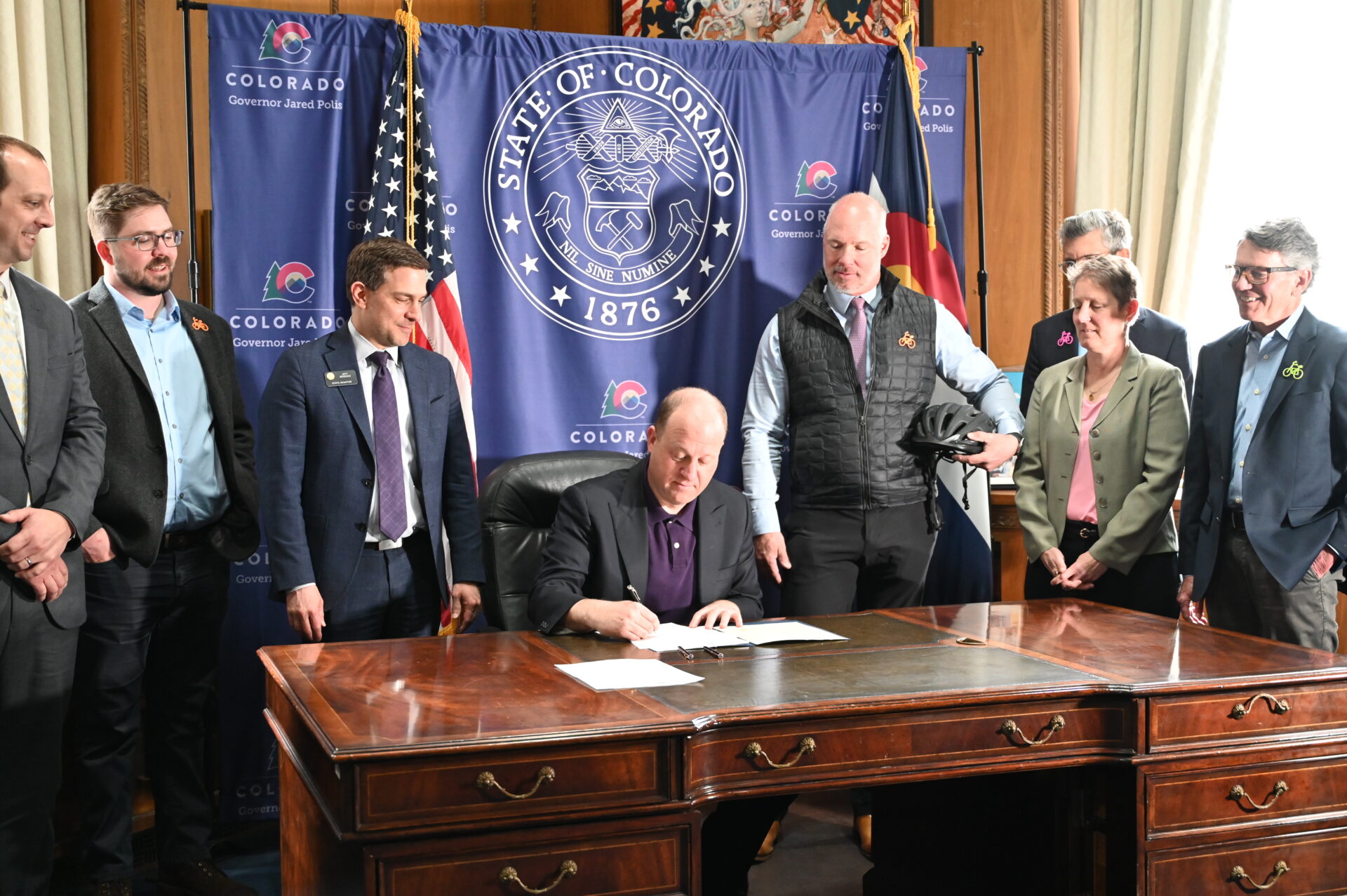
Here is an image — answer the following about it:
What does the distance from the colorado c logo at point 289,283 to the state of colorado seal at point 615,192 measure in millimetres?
624

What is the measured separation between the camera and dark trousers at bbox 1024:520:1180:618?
3.19m

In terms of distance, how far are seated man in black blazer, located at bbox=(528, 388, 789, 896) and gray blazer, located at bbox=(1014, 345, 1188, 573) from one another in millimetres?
981

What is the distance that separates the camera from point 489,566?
3053mm

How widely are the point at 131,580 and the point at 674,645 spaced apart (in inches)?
60.1

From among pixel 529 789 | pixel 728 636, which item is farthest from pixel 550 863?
pixel 728 636

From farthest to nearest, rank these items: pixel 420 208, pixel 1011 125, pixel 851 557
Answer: pixel 1011 125, pixel 420 208, pixel 851 557

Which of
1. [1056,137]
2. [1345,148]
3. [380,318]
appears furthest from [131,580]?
[1345,148]

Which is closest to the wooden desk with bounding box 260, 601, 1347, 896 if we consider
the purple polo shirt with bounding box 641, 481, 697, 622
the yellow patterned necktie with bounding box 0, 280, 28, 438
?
the purple polo shirt with bounding box 641, 481, 697, 622

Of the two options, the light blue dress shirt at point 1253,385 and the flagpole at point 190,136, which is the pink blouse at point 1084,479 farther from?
the flagpole at point 190,136

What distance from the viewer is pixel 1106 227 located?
12.2 ft

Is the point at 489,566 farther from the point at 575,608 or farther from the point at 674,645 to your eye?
the point at 674,645

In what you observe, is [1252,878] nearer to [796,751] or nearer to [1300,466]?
[796,751]

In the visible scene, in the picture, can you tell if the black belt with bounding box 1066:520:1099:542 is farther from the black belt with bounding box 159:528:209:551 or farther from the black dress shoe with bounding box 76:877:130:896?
the black dress shoe with bounding box 76:877:130:896

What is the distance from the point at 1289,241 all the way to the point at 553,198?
2.25m
